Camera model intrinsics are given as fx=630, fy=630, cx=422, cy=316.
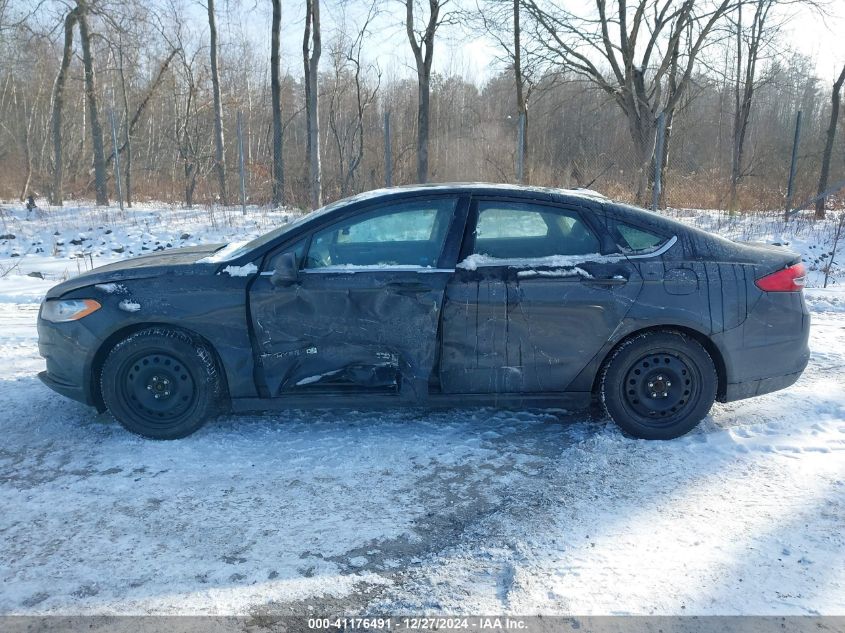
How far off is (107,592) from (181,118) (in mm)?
28014

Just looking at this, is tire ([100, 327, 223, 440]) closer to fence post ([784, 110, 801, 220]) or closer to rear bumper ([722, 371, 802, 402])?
rear bumper ([722, 371, 802, 402])

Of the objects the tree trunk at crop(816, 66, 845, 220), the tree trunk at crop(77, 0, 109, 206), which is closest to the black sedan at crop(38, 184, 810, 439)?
the tree trunk at crop(816, 66, 845, 220)

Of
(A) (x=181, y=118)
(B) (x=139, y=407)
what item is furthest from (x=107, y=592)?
(A) (x=181, y=118)

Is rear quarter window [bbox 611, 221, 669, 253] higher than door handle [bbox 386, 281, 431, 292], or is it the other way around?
rear quarter window [bbox 611, 221, 669, 253]

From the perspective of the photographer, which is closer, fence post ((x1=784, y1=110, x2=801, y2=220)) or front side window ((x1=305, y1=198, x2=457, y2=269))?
front side window ((x1=305, y1=198, x2=457, y2=269))

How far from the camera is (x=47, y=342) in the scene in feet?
13.2

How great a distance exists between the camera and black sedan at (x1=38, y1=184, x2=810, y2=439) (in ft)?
12.7

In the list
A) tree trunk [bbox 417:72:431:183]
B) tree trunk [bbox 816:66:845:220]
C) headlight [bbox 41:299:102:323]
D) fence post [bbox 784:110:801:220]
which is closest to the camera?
headlight [bbox 41:299:102:323]

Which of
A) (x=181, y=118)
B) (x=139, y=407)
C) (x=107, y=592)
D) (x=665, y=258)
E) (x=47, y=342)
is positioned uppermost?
(x=181, y=118)

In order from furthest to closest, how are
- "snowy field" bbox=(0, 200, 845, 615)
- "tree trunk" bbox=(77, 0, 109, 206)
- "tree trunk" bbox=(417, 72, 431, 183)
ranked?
1. "tree trunk" bbox=(77, 0, 109, 206)
2. "tree trunk" bbox=(417, 72, 431, 183)
3. "snowy field" bbox=(0, 200, 845, 615)

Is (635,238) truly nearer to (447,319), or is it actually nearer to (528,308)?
(528,308)

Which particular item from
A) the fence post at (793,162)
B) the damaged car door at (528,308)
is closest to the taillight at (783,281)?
the damaged car door at (528,308)

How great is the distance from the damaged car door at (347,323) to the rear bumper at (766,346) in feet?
6.04

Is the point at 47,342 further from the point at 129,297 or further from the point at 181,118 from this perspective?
the point at 181,118
